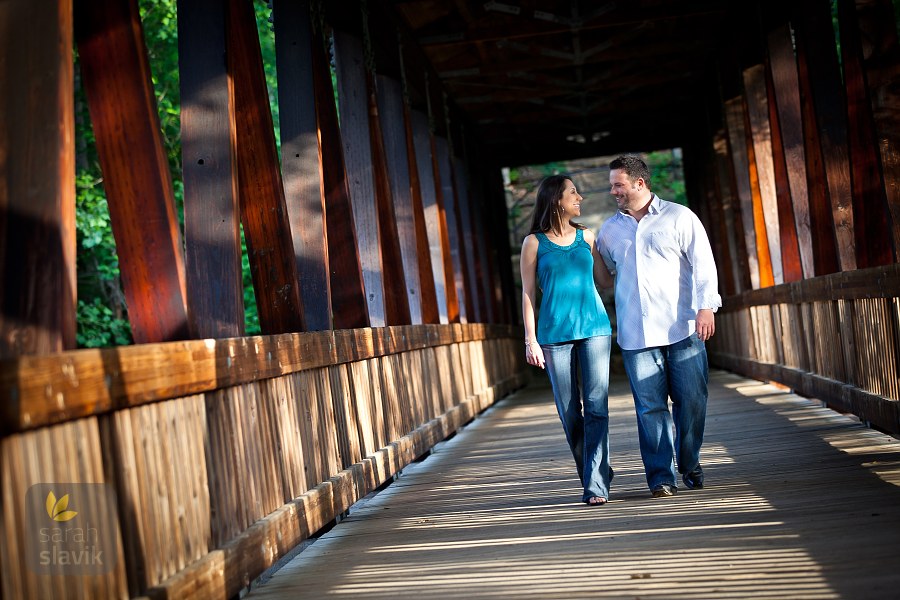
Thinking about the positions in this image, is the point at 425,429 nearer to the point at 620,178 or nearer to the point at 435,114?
the point at 620,178

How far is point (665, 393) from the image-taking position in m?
5.08

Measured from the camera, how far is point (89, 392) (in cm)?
284

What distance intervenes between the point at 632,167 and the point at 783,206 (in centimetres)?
519

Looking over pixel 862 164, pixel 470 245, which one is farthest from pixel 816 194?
pixel 470 245

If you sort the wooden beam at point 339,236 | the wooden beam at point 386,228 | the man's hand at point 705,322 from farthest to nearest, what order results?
1. the wooden beam at point 386,228
2. the wooden beam at point 339,236
3. the man's hand at point 705,322

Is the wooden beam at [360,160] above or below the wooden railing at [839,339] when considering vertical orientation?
above

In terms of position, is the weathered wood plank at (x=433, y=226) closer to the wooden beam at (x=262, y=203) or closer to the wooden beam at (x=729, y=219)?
the wooden beam at (x=729, y=219)

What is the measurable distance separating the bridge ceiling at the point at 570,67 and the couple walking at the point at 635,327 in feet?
17.9

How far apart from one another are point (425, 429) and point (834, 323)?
2.85 meters

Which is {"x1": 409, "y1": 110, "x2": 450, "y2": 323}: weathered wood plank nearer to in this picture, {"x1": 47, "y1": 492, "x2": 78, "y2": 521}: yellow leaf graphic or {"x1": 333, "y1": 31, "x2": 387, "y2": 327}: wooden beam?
{"x1": 333, "y1": 31, "x2": 387, "y2": 327}: wooden beam

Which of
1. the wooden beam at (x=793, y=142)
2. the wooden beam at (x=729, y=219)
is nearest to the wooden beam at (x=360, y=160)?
the wooden beam at (x=793, y=142)

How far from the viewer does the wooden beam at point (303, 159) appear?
19.8 ft

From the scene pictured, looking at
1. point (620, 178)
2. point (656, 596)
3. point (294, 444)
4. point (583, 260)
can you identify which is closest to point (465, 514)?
point (294, 444)

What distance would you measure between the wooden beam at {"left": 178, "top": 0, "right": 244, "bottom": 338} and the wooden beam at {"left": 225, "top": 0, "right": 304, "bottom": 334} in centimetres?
63
